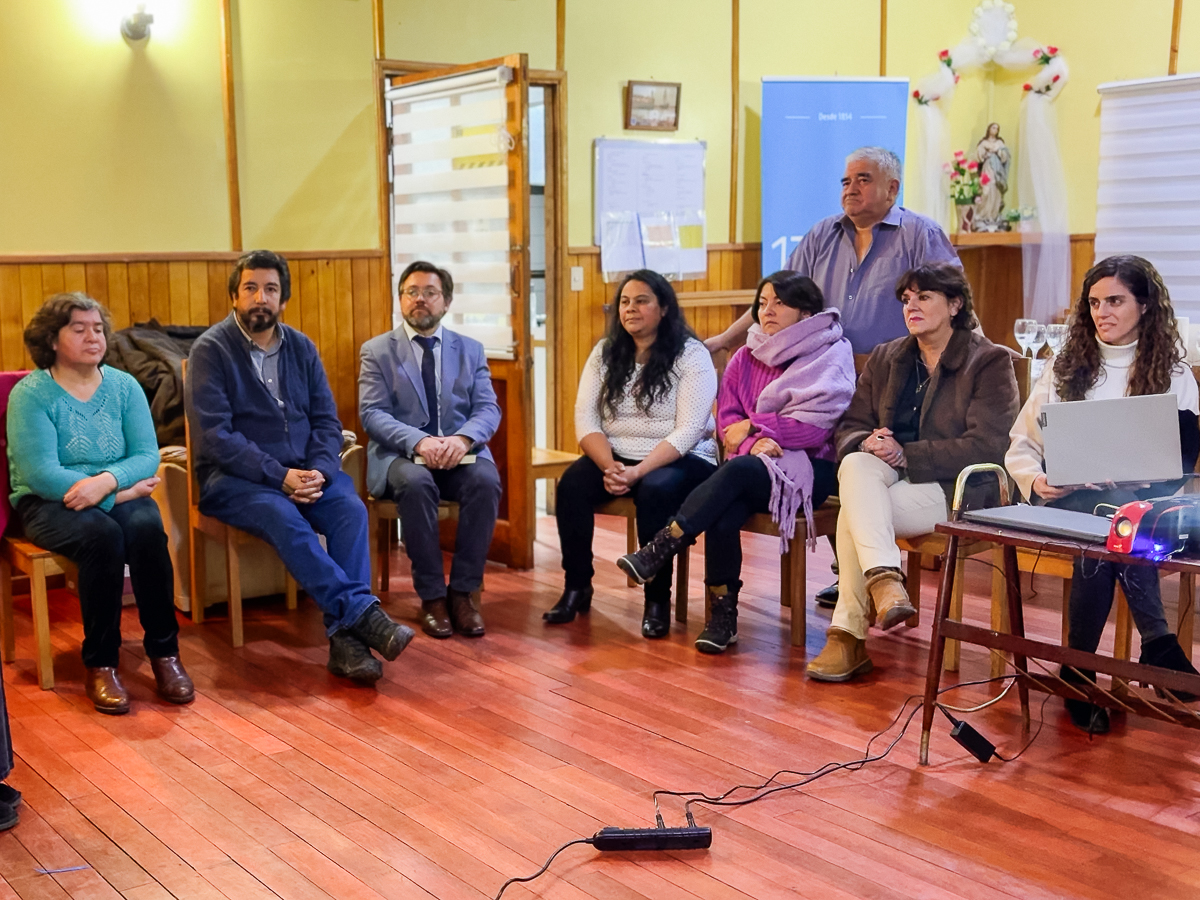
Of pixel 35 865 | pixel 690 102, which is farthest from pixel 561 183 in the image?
pixel 35 865

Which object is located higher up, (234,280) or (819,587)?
(234,280)

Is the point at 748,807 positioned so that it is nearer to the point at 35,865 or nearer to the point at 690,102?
the point at 35,865

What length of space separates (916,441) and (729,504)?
581 millimetres

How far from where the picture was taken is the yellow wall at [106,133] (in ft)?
15.4

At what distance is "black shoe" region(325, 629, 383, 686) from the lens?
3.65 m

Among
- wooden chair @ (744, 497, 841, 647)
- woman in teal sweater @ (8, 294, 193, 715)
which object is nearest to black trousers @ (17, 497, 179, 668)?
woman in teal sweater @ (8, 294, 193, 715)

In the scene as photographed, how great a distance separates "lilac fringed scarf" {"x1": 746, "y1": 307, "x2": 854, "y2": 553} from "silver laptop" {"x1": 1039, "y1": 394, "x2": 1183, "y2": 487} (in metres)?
0.99

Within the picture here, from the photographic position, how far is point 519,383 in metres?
4.90

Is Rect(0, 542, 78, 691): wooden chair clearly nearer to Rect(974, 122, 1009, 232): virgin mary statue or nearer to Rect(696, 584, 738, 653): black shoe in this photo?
Rect(696, 584, 738, 653): black shoe

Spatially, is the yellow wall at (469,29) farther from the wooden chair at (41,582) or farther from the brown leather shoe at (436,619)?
the wooden chair at (41,582)

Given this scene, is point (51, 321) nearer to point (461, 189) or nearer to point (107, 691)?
point (107, 691)

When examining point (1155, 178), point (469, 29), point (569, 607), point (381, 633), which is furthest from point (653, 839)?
point (1155, 178)

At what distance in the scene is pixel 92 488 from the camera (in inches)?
144

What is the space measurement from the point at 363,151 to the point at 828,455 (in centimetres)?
251
